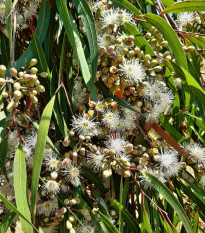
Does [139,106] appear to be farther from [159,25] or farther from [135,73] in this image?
[159,25]

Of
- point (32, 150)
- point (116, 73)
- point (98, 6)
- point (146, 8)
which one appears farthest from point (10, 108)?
point (146, 8)

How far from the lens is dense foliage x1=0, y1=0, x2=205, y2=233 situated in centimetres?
117

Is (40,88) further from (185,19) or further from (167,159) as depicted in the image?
(185,19)

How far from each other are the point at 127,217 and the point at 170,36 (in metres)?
0.73

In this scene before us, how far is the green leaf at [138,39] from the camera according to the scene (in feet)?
4.42

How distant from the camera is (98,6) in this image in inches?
51.1

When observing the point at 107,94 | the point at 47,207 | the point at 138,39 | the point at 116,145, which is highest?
the point at 138,39

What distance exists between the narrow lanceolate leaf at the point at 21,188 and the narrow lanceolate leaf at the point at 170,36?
0.70 meters

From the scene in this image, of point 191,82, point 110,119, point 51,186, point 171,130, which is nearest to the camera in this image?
point 51,186

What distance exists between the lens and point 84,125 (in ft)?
3.86

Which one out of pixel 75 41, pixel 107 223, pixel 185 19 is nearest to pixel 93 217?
pixel 107 223

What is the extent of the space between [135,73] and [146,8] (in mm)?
626

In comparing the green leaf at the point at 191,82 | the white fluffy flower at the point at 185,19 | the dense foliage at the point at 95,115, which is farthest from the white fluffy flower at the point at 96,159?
the white fluffy flower at the point at 185,19

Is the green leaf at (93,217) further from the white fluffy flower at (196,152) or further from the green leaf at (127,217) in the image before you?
the white fluffy flower at (196,152)
